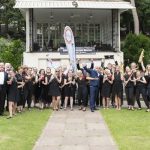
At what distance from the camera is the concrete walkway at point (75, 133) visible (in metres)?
12.5

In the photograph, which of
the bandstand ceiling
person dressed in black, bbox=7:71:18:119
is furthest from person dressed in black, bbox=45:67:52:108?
the bandstand ceiling

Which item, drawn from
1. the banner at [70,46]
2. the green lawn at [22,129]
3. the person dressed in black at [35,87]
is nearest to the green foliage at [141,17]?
the banner at [70,46]

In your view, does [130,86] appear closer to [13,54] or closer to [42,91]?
[42,91]

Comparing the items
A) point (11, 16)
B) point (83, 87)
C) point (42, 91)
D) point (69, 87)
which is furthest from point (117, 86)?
point (11, 16)

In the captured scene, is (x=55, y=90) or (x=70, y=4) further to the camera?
(x=70, y=4)

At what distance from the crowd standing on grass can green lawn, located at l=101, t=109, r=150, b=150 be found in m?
A: 0.96

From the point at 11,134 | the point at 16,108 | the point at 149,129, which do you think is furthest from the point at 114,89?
the point at 11,134

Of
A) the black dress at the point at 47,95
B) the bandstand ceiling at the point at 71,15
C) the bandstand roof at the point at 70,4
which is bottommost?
the black dress at the point at 47,95

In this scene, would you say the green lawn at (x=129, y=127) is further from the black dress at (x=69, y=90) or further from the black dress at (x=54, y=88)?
the black dress at (x=54, y=88)

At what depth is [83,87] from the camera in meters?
21.0

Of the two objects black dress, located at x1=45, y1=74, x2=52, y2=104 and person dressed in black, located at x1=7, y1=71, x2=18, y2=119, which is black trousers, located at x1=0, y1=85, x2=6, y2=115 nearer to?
person dressed in black, located at x1=7, y1=71, x2=18, y2=119

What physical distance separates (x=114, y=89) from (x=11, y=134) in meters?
7.52

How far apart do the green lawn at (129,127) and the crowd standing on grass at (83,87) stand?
3.14 ft

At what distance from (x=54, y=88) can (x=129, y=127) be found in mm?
5766
